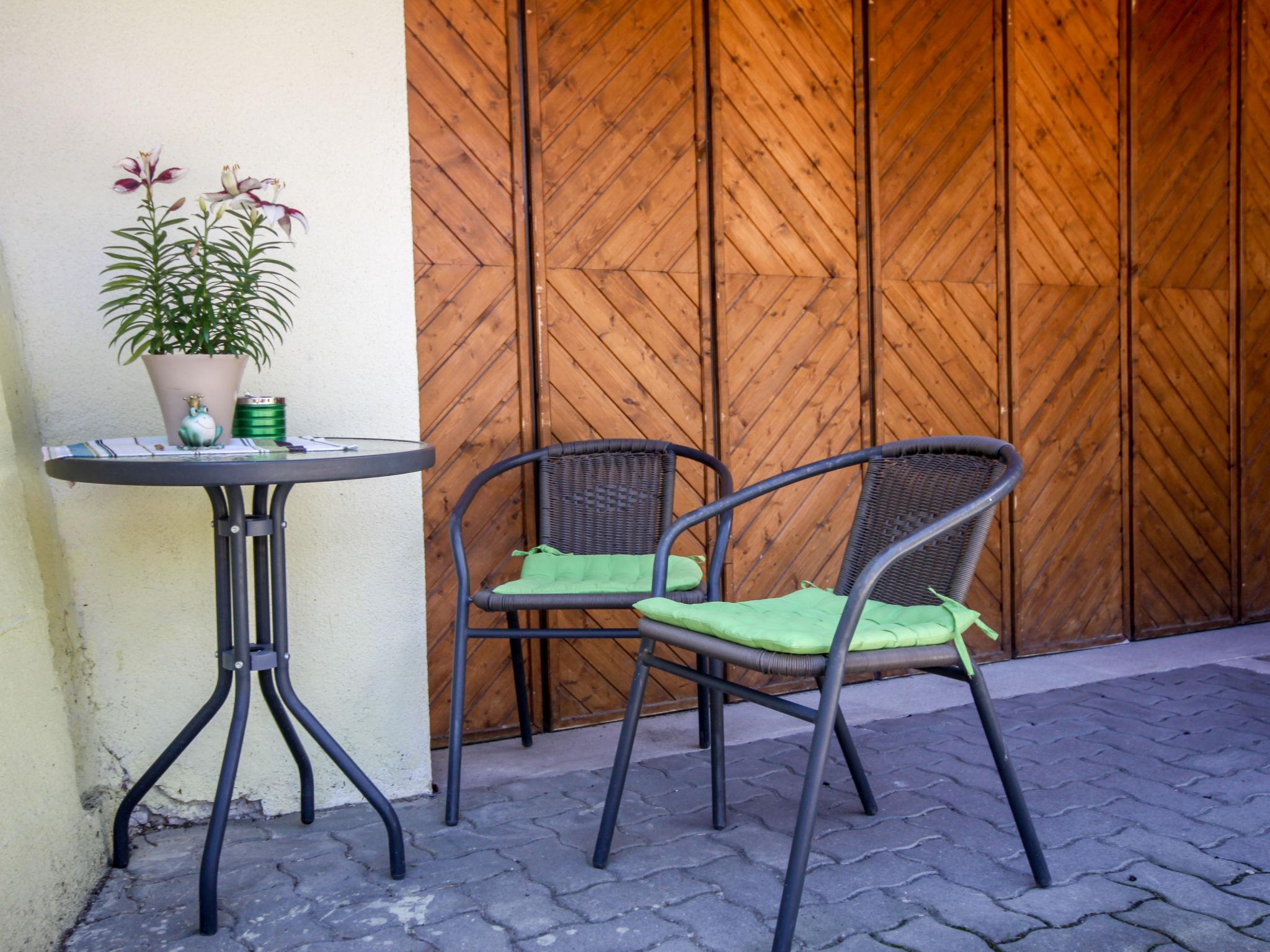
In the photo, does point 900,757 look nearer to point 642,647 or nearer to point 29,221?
point 642,647

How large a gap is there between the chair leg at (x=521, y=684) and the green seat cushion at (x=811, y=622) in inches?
35.7

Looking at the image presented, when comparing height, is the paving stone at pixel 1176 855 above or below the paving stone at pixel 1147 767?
above

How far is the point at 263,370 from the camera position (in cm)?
258

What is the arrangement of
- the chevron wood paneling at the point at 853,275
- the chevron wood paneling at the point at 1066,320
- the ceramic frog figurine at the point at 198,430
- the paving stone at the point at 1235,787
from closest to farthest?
the ceramic frog figurine at the point at 198,430
the paving stone at the point at 1235,787
the chevron wood paneling at the point at 853,275
the chevron wood paneling at the point at 1066,320

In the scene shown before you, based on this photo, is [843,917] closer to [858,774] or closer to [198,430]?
[858,774]

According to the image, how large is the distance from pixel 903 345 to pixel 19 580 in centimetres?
293

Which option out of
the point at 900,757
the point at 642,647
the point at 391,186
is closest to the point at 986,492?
the point at 642,647

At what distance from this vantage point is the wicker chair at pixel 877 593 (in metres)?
1.80

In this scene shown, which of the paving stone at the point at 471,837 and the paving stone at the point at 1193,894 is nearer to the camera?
the paving stone at the point at 1193,894

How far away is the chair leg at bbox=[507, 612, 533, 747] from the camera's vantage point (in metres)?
3.02

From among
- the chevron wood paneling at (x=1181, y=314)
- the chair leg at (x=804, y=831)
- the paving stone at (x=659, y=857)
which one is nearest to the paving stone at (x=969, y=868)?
the paving stone at (x=659, y=857)

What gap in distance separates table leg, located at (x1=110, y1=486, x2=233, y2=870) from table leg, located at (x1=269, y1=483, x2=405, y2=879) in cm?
9

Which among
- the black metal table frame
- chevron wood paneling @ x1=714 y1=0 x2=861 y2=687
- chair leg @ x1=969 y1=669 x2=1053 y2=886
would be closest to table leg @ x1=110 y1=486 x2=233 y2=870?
the black metal table frame

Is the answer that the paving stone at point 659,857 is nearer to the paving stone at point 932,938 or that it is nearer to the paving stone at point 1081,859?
the paving stone at point 932,938
